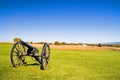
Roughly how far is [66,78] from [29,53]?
3.71m

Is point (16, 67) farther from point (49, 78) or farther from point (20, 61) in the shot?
point (49, 78)

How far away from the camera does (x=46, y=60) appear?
38.1 ft

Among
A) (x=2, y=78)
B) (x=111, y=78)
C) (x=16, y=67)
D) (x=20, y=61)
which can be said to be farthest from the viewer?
(x=20, y=61)

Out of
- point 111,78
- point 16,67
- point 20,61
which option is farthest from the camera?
point 20,61

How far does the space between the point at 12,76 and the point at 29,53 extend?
277 centimetres

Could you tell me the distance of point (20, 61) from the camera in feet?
38.5

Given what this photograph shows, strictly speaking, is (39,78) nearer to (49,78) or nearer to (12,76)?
(49,78)

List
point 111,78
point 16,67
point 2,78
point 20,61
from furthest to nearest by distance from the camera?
point 20,61 → point 16,67 → point 111,78 → point 2,78

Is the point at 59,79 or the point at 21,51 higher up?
the point at 21,51

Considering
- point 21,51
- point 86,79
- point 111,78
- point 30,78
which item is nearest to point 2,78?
point 30,78

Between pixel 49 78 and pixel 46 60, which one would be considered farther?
pixel 46 60

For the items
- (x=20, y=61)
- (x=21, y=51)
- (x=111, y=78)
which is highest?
(x=21, y=51)

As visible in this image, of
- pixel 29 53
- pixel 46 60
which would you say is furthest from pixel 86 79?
pixel 29 53

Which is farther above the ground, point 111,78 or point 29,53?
point 29,53
